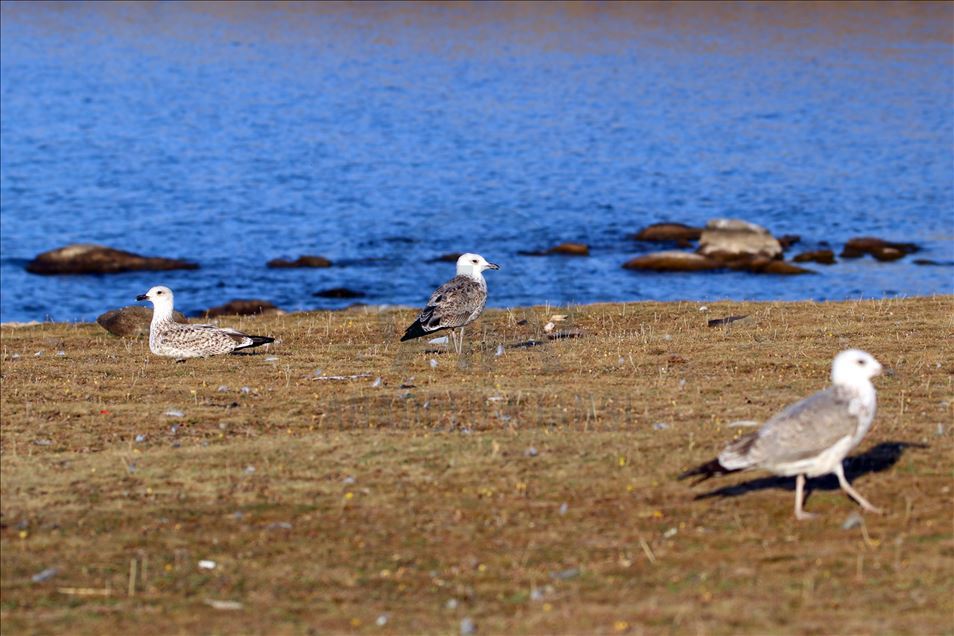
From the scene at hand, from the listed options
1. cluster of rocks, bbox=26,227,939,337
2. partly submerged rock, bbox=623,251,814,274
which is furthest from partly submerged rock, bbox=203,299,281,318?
partly submerged rock, bbox=623,251,814,274

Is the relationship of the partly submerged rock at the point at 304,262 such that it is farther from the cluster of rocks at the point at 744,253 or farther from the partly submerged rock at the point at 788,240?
the partly submerged rock at the point at 788,240

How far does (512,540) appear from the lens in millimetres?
13445

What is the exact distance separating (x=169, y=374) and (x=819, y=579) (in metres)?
12.3

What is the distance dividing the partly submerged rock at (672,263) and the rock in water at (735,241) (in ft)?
2.73

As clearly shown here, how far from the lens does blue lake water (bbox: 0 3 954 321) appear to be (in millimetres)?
55875

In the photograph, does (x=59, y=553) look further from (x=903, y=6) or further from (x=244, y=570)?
(x=903, y=6)

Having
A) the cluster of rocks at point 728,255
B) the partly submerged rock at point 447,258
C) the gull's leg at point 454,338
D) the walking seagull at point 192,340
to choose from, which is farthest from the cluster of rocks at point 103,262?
the walking seagull at point 192,340

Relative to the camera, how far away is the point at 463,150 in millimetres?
84875

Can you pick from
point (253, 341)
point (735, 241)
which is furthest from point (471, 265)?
point (735, 241)

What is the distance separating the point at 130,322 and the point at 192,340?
596 centimetres

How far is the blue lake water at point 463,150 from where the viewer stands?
55875mm

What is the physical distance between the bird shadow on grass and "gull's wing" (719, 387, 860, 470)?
1200 mm

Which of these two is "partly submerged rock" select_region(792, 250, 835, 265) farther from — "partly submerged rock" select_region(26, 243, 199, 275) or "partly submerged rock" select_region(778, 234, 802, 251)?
"partly submerged rock" select_region(26, 243, 199, 275)

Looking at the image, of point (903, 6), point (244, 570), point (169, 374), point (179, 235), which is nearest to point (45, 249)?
point (179, 235)
